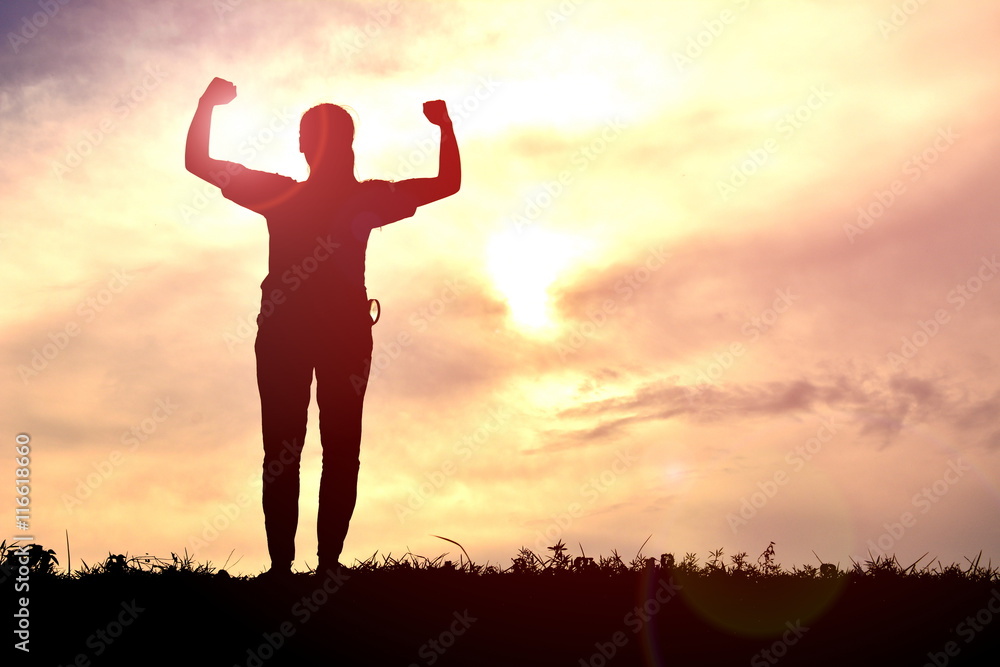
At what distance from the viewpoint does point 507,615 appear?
7.46 meters

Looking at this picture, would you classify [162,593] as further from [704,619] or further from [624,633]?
[704,619]

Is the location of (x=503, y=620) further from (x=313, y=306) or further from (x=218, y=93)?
(x=218, y=93)

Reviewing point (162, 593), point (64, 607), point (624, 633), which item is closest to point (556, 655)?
point (624, 633)

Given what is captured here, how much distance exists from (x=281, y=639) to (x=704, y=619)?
3.07 meters

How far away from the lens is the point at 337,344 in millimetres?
8617

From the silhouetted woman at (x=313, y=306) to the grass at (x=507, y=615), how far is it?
2.28ft

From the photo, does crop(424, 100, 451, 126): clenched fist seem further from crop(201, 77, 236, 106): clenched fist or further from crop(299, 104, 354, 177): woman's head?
crop(201, 77, 236, 106): clenched fist

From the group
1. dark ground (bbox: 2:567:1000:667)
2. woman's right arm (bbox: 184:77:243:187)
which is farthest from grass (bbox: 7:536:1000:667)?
woman's right arm (bbox: 184:77:243:187)

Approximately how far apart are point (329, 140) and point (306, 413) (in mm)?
2392

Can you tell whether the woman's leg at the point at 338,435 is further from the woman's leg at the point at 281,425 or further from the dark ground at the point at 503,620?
the dark ground at the point at 503,620

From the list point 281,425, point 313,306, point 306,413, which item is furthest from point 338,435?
point 313,306

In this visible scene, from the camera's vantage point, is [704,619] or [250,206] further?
[250,206]

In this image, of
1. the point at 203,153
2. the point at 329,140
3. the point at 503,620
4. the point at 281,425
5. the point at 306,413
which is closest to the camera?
the point at 503,620

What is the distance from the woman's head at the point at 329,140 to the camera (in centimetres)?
888
